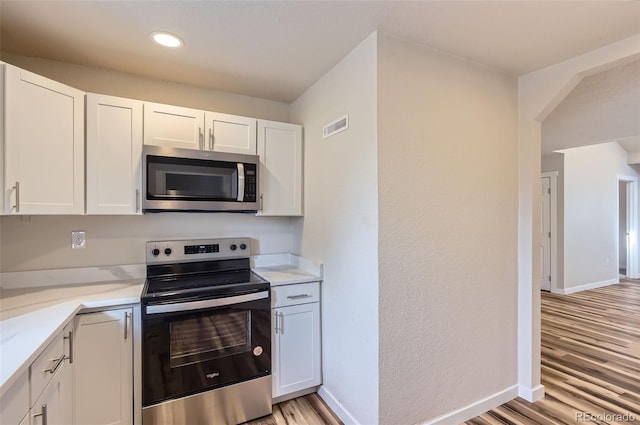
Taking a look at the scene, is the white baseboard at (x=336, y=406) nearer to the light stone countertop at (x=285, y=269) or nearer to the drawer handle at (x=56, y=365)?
the light stone countertop at (x=285, y=269)

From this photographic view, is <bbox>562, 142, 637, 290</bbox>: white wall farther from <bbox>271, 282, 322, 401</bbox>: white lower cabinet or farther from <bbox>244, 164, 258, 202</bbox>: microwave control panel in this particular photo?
<bbox>244, 164, 258, 202</bbox>: microwave control panel

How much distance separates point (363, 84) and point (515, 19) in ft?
2.76

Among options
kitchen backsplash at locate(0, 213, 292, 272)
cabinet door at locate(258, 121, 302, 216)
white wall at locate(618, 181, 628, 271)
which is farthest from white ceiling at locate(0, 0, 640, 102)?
white wall at locate(618, 181, 628, 271)

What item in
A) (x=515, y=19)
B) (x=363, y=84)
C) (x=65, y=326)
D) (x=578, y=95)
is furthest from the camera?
(x=578, y=95)

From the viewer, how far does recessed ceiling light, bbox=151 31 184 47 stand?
1771 millimetres

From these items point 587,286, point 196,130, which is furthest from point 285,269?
point 587,286

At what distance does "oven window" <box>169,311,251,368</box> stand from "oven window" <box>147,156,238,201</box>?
2.75 ft

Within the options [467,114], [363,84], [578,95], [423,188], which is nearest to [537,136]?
[467,114]

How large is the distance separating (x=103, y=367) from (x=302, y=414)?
50.3 inches

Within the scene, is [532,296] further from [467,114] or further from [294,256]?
[294,256]

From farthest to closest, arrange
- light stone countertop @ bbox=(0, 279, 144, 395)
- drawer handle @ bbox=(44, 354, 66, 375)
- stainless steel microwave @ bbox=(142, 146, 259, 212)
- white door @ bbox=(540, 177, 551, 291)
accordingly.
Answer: white door @ bbox=(540, 177, 551, 291)
stainless steel microwave @ bbox=(142, 146, 259, 212)
drawer handle @ bbox=(44, 354, 66, 375)
light stone countertop @ bbox=(0, 279, 144, 395)

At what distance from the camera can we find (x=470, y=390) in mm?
2064

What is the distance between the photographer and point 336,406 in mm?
2100

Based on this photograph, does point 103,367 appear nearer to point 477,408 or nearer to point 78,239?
point 78,239
